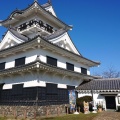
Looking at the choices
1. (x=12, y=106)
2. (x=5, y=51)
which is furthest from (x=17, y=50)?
(x=12, y=106)

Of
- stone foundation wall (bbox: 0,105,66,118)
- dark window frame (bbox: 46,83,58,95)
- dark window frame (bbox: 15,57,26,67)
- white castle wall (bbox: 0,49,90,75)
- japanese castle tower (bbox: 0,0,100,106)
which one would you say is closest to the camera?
stone foundation wall (bbox: 0,105,66,118)

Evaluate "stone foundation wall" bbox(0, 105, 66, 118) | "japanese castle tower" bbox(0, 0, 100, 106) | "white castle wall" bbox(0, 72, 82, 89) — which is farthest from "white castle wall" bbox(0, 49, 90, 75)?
"stone foundation wall" bbox(0, 105, 66, 118)

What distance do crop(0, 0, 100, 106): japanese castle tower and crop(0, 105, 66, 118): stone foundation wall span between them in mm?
504

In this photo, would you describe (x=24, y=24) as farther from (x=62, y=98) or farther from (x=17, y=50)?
(x=62, y=98)

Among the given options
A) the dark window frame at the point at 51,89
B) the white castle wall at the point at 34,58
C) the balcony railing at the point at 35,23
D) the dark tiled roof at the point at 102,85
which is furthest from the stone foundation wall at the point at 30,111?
the balcony railing at the point at 35,23

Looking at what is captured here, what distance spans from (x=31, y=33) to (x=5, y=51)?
22.8 ft

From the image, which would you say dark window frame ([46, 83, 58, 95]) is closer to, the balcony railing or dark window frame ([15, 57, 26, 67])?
dark window frame ([15, 57, 26, 67])

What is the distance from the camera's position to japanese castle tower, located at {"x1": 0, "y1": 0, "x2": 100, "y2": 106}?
16750mm

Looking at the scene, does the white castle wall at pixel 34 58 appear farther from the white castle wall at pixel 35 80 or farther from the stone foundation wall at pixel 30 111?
the stone foundation wall at pixel 30 111

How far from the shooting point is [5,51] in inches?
785

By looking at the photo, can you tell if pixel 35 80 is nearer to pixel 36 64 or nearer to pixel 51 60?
pixel 36 64

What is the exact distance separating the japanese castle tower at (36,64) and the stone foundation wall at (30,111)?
504 millimetres

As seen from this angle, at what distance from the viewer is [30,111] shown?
15.8 metres

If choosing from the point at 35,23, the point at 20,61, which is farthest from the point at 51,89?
the point at 35,23
